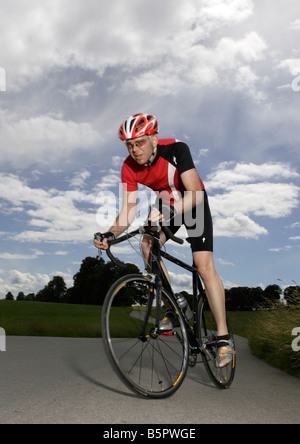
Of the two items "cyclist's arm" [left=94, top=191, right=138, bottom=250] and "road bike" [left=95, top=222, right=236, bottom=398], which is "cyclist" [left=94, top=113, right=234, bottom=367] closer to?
"cyclist's arm" [left=94, top=191, right=138, bottom=250]

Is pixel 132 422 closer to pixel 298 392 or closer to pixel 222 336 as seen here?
pixel 222 336

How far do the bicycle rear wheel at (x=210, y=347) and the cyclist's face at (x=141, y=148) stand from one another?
1.86m

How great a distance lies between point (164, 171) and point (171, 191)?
0.28 metres

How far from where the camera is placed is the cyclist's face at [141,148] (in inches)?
165

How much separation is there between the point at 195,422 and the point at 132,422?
0.49 m

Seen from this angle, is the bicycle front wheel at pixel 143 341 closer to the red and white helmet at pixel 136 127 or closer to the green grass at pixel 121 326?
the green grass at pixel 121 326

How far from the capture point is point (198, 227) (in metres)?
4.68

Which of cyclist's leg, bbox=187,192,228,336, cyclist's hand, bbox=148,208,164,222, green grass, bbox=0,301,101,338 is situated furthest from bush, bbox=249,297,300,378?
green grass, bbox=0,301,101,338

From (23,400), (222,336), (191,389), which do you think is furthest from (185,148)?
(23,400)

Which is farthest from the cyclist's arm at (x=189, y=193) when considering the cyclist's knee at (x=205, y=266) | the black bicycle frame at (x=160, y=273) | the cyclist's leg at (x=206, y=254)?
the cyclist's knee at (x=205, y=266)

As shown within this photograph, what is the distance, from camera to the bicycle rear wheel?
4715mm

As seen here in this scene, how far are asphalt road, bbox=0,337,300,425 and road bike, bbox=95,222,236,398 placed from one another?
0.68ft

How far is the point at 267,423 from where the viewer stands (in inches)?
136

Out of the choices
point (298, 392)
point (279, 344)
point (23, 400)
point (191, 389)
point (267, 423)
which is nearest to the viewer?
point (267, 423)
